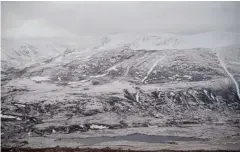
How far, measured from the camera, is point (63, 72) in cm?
370

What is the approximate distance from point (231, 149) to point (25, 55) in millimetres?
2645

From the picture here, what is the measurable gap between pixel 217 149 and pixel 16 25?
2.77 meters

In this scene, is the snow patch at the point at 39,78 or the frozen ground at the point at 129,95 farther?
the snow patch at the point at 39,78

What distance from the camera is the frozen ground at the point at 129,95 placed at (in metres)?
3.58

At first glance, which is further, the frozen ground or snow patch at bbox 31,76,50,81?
snow patch at bbox 31,76,50,81

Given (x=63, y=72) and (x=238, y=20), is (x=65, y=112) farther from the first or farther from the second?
(x=238, y=20)

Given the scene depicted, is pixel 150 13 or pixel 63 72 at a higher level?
pixel 150 13

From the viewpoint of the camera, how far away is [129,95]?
12.0 feet

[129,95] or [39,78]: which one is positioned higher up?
[39,78]

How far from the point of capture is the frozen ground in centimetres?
358

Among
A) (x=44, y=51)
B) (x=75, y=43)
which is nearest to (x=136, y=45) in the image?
(x=75, y=43)

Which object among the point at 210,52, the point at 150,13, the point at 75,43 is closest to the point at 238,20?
the point at 210,52

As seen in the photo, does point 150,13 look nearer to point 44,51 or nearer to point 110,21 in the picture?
point 110,21

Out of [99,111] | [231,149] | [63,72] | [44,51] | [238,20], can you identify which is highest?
[238,20]
